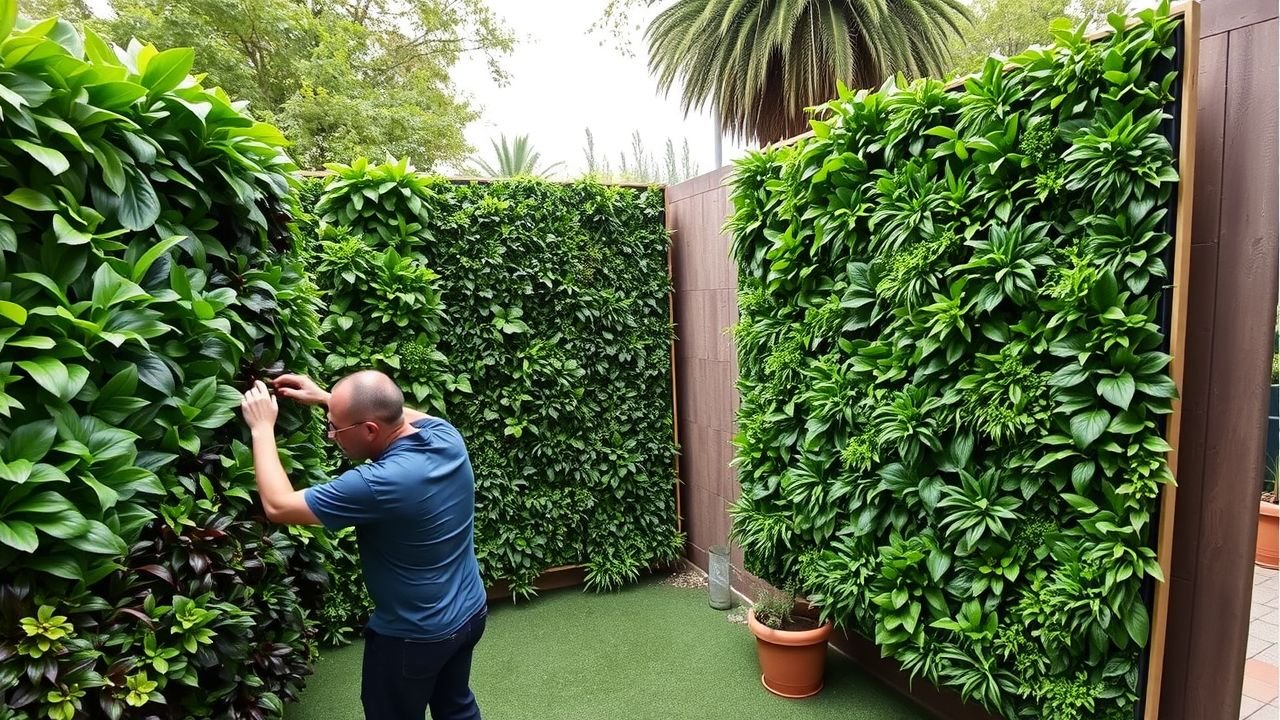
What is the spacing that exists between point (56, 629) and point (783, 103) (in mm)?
8306

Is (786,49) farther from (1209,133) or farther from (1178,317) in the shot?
(1178,317)

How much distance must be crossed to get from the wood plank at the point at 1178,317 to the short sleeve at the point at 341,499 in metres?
2.28

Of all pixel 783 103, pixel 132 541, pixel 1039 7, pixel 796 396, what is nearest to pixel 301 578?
pixel 132 541

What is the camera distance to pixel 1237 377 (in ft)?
5.87

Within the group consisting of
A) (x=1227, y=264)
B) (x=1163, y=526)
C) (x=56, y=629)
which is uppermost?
(x=1227, y=264)

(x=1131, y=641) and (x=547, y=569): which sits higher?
(x=1131, y=641)

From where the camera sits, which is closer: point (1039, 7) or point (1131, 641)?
point (1131, 641)

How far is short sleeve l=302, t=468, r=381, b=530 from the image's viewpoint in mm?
1664

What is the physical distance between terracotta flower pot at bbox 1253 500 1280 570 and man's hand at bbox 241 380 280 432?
5.19 meters

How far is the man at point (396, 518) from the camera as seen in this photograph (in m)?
1.69

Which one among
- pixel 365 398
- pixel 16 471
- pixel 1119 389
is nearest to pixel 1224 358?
pixel 1119 389

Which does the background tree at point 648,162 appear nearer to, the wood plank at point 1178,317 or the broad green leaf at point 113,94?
the wood plank at point 1178,317

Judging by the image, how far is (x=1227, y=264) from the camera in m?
1.79

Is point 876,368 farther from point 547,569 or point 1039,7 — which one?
point 1039,7
